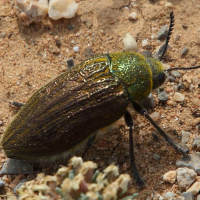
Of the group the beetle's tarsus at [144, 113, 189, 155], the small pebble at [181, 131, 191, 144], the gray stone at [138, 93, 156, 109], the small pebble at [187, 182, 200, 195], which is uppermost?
the gray stone at [138, 93, 156, 109]

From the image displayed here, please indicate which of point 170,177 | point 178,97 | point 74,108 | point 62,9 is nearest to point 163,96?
point 178,97

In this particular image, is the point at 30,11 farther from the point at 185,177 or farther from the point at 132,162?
the point at 185,177

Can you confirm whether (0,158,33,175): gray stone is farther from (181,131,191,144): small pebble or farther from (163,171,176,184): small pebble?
(181,131,191,144): small pebble

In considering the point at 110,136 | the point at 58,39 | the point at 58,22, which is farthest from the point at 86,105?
the point at 58,22

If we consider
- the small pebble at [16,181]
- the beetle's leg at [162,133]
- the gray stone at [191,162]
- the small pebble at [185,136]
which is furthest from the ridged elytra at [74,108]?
the gray stone at [191,162]

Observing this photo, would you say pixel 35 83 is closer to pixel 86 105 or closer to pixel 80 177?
pixel 86 105

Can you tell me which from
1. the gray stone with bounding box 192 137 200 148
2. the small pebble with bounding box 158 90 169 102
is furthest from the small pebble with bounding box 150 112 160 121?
the gray stone with bounding box 192 137 200 148
